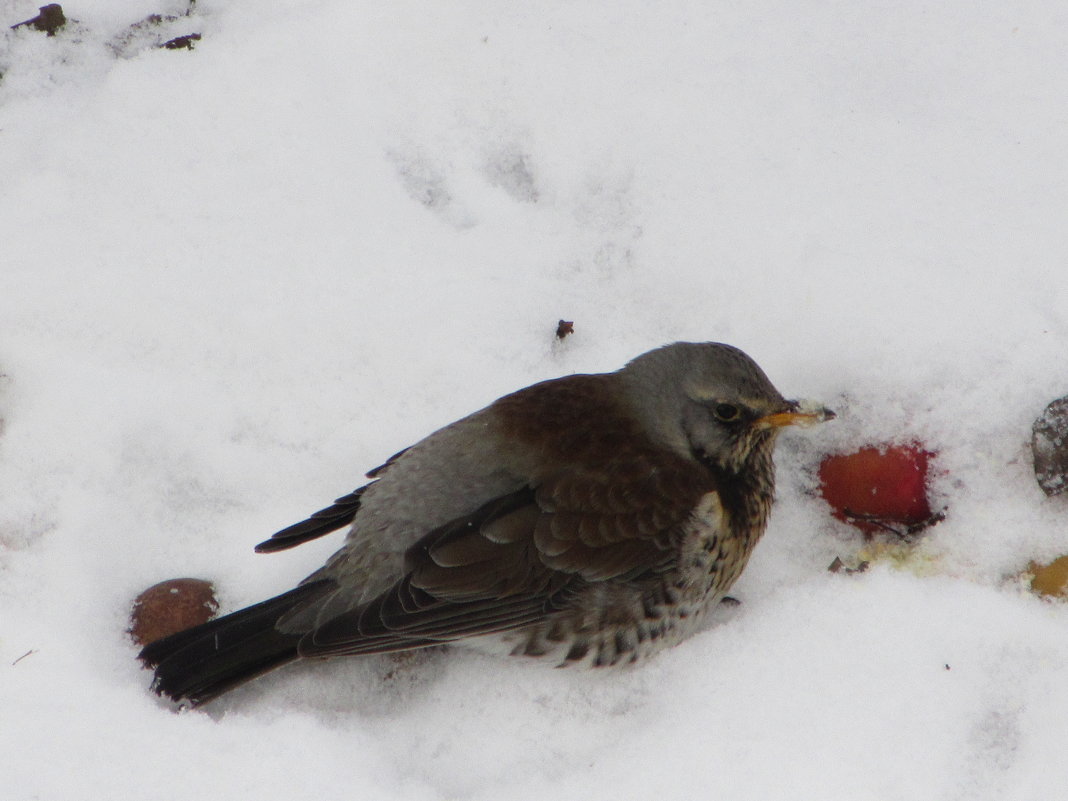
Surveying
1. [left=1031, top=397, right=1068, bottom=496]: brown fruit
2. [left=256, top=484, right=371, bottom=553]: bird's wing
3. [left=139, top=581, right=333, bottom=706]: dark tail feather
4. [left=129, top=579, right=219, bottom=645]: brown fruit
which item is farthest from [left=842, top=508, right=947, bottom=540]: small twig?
[left=129, top=579, right=219, bottom=645]: brown fruit

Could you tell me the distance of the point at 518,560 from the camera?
313 cm

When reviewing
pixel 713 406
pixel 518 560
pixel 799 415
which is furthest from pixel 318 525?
pixel 799 415

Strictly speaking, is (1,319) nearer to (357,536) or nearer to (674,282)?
(357,536)

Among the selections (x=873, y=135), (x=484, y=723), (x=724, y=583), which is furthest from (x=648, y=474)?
(x=873, y=135)

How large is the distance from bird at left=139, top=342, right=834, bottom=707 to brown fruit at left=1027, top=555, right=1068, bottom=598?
2.26 feet

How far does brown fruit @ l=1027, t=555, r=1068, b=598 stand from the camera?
120 inches

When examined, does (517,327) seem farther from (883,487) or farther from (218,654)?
(218,654)

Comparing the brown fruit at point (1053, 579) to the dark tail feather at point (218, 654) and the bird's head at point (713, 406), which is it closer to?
the bird's head at point (713, 406)

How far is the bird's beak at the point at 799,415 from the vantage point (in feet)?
10.7

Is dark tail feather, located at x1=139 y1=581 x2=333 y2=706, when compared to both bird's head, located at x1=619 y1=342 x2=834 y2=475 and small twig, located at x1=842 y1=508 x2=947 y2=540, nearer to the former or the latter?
bird's head, located at x1=619 y1=342 x2=834 y2=475

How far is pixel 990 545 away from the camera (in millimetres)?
3244

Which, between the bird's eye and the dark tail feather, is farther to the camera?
the bird's eye

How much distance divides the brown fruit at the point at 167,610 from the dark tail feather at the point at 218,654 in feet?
0.38

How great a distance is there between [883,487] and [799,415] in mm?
325
